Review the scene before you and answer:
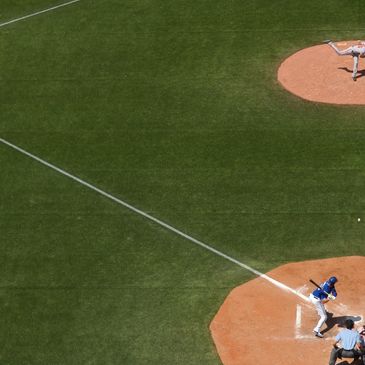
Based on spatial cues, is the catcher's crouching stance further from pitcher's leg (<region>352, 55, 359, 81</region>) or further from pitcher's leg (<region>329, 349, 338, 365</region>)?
pitcher's leg (<region>352, 55, 359, 81</region>)

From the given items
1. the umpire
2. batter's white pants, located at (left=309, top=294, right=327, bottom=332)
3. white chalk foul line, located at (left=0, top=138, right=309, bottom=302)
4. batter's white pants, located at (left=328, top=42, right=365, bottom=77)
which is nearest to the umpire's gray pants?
the umpire

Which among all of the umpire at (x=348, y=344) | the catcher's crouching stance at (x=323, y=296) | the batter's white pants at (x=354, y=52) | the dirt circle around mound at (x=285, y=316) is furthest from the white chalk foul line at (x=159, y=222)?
the batter's white pants at (x=354, y=52)

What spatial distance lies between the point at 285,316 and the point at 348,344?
215 cm

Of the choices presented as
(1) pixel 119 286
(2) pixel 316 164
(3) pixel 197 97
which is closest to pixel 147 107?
(3) pixel 197 97

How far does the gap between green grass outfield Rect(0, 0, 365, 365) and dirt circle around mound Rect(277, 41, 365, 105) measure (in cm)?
43

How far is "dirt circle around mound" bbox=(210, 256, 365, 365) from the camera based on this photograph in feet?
60.0

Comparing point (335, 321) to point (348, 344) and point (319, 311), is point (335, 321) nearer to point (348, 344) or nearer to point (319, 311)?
point (319, 311)

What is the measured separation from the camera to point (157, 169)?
2412 centimetres

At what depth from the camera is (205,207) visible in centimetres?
2267

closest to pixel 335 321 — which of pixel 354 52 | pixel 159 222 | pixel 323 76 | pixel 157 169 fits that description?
pixel 159 222

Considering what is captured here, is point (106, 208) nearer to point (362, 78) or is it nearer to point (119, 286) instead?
point (119, 286)

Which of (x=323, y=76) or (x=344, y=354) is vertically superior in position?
(x=323, y=76)

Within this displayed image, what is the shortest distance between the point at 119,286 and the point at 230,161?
5.51 m

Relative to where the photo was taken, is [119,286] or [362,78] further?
[362,78]
